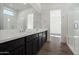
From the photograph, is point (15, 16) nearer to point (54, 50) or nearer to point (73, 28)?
point (54, 50)

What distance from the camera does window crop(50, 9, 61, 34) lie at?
202 cm

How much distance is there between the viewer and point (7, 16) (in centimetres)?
205

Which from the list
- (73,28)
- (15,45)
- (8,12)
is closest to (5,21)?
(8,12)

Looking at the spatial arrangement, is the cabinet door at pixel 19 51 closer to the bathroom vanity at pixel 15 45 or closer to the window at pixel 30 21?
the bathroom vanity at pixel 15 45

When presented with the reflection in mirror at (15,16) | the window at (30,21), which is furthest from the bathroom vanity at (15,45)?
the reflection in mirror at (15,16)

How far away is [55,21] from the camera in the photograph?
2.05 meters

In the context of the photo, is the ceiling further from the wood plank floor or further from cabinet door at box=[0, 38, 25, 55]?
the wood plank floor

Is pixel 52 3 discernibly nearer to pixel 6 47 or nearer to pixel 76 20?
pixel 76 20

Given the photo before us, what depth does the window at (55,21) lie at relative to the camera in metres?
2.02

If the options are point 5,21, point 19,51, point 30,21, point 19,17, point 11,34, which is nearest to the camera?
point 19,51

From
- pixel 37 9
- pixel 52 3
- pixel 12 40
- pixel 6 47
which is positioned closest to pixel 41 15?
pixel 37 9

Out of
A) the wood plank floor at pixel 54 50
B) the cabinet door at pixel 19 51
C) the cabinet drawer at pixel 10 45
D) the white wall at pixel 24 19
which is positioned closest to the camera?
the cabinet drawer at pixel 10 45

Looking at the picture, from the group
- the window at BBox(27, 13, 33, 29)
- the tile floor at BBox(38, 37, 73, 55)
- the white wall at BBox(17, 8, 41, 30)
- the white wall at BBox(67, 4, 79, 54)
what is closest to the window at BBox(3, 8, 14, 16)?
the white wall at BBox(17, 8, 41, 30)

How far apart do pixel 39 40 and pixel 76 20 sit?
946 mm
